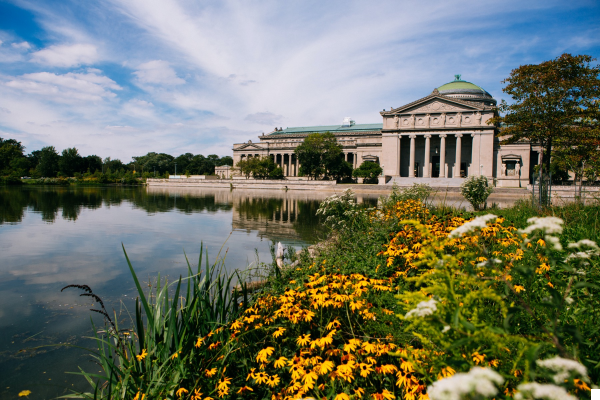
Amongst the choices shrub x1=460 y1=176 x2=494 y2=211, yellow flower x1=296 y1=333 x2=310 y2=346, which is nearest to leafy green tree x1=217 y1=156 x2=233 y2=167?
shrub x1=460 y1=176 x2=494 y2=211

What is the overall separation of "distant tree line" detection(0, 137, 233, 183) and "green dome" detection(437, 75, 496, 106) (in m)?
68.5

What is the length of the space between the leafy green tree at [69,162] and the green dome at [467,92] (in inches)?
3717

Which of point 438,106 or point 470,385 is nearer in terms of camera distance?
point 470,385

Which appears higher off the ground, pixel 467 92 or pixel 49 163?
pixel 467 92

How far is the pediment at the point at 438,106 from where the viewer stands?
62750 millimetres

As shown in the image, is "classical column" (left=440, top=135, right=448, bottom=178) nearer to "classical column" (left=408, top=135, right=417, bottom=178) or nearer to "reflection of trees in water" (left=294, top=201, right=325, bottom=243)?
"classical column" (left=408, top=135, right=417, bottom=178)

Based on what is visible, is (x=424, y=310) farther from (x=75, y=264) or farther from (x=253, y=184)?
(x=253, y=184)

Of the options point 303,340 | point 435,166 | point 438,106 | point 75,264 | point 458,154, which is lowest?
point 75,264

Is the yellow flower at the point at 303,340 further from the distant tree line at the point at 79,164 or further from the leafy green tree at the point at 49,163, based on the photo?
the leafy green tree at the point at 49,163

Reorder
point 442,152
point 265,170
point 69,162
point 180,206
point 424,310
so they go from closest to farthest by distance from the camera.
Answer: point 424,310
point 180,206
point 442,152
point 265,170
point 69,162

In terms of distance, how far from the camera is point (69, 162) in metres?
94.5

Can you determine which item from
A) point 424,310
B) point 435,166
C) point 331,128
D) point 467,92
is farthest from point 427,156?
point 424,310

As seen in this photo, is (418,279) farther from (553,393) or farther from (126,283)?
(126,283)

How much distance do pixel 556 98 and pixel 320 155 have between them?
51.2 m
